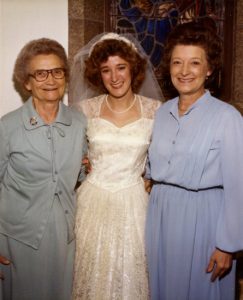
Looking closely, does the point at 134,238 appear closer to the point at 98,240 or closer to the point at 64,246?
the point at 98,240

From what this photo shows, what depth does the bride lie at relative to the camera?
246cm

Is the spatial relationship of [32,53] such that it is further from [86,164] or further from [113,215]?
Answer: [113,215]

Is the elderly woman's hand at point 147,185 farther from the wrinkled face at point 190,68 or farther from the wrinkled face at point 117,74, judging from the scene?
the wrinkled face at point 190,68

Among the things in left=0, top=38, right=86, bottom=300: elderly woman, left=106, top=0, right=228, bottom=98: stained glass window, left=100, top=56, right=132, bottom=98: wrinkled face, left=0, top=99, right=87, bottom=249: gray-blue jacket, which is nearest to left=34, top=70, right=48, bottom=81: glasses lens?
left=0, top=38, right=86, bottom=300: elderly woman

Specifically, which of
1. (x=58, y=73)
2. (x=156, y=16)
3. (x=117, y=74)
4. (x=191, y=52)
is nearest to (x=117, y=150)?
(x=117, y=74)

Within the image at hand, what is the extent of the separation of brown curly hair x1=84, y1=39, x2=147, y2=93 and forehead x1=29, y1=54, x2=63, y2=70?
346 mm

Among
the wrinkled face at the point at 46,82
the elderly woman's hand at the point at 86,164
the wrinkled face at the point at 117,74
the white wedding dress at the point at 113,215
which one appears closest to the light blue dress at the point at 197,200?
the white wedding dress at the point at 113,215

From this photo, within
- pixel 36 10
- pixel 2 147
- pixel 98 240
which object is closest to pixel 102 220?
pixel 98 240

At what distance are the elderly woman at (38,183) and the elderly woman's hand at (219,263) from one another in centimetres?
84

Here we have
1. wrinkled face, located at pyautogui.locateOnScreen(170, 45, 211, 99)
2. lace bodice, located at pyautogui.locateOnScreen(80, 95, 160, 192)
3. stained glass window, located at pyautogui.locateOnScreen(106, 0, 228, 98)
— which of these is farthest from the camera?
stained glass window, located at pyautogui.locateOnScreen(106, 0, 228, 98)

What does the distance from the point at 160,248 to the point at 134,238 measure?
0.64 ft

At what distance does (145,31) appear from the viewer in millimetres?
3574

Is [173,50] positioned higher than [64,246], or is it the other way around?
[173,50]

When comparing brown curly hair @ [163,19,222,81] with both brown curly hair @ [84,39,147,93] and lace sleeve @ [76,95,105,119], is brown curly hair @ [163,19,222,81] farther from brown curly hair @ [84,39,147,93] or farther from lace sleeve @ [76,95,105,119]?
lace sleeve @ [76,95,105,119]
